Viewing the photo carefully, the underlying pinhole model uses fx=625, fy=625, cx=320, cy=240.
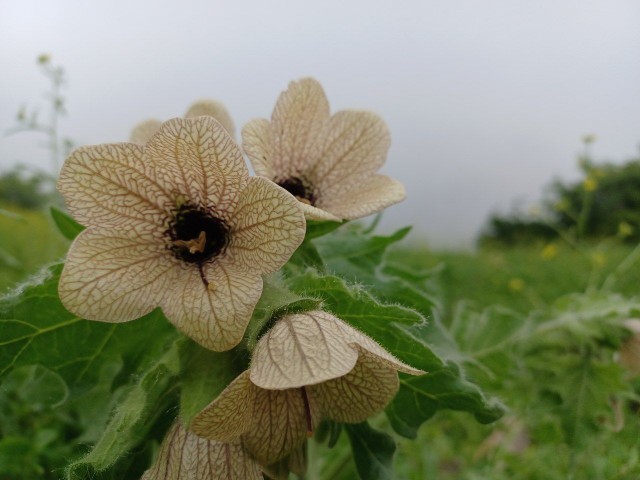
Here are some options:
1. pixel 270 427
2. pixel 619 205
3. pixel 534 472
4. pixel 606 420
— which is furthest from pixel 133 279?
pixel 619 205

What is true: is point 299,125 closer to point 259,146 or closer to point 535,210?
point 259,146

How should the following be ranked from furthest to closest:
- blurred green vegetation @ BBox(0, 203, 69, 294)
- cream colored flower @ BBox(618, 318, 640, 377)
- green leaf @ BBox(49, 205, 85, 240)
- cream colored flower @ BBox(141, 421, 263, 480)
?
blurred green vegetation @ BBox(0, 203, 69, 294) → cream colored flower @ BBox(618, 318, 640, 377) → green leaf @ BBox(49, 205, 85, 240) → cream colored flower @ BBox(141, 421, 263, 480)

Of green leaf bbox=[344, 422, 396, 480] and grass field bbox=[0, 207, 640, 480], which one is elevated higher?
green leaf bbox=[344, 422, 396, 480]

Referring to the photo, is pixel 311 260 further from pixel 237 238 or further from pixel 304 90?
pixel 304 90

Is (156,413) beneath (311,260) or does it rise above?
beneath

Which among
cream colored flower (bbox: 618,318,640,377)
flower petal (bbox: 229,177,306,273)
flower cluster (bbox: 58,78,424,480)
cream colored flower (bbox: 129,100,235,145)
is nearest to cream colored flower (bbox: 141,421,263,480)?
flower cluster (bbox: 58,78,424,480)

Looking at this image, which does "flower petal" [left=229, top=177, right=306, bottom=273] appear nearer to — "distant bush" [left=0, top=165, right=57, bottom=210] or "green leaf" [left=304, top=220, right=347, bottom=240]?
"green leaf" [left=304, top=220, right=347, bottom=240]

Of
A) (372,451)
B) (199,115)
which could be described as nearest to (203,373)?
(372,451)
